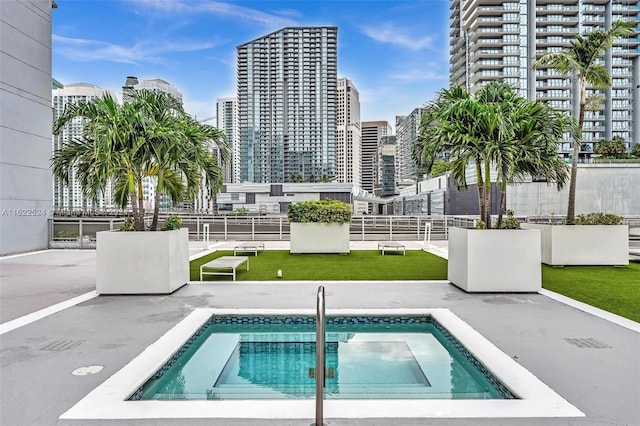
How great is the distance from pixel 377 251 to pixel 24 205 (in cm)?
1194

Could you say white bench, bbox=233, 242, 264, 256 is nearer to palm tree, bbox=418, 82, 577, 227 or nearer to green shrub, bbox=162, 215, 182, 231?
green shrub, bbox=162, 215, 182, 231

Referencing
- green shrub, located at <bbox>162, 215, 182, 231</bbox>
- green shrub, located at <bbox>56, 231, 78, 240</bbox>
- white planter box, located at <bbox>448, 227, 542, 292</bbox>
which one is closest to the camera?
white planter box, located at <bbox>448, 227, 542, 292</bbox>

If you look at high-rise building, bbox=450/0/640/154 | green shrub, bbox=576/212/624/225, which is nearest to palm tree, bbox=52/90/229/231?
green shrub, bbox=576/212/624/225

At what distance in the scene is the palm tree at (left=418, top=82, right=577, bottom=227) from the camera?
6680 millimetres

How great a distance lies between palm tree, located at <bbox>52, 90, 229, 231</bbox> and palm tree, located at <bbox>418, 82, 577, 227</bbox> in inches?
173

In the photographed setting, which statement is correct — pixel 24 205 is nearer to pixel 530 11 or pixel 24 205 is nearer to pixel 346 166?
pixel 530 11

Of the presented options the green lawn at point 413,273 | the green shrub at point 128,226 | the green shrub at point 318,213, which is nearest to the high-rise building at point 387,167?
the green shrub at point 318,213

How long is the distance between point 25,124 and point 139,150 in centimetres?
944

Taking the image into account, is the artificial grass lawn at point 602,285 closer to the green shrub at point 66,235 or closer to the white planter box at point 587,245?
the white planter box at point 587,245

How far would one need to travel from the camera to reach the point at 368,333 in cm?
502

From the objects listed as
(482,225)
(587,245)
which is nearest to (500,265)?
(482,225)

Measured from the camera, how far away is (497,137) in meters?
6.80

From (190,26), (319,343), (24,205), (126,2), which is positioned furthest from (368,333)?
(190,26)

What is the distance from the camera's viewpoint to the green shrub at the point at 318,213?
1285cm
